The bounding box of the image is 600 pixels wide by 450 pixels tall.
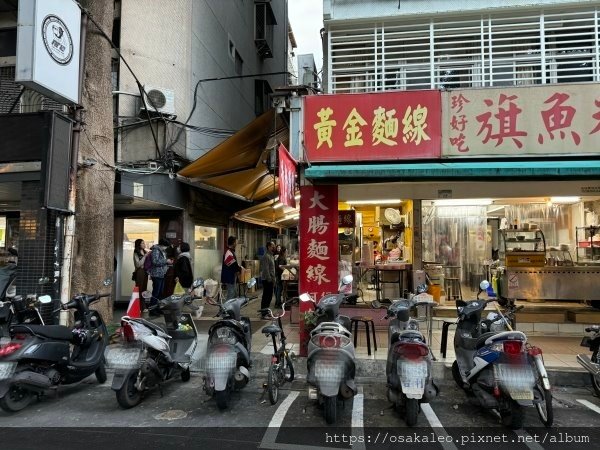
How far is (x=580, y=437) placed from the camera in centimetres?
430

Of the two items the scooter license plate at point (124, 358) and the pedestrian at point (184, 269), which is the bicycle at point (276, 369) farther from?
the pedestrian at point (184, 269)

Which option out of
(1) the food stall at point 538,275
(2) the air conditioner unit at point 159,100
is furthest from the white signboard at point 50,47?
(1) the food stall at point 538,275

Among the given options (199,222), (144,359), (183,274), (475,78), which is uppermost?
(475,78)

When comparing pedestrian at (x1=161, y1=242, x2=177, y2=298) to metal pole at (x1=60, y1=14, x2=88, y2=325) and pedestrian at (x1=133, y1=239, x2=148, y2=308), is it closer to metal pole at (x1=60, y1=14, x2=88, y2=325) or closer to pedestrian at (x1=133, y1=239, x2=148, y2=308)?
pedestrian at (x1=133, y1=239, x2=148, y2=308)

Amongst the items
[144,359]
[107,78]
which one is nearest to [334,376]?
[144,359]

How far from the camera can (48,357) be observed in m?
5.09

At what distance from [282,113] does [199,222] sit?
6.49m

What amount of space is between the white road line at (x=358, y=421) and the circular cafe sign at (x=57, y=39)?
22.9 ft

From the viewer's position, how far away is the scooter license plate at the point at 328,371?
4441 millimetres

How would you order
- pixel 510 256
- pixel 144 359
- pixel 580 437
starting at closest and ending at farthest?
pixel 580 437 < pixel 144 359 < pixel 510 256

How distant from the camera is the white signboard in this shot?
6.48m

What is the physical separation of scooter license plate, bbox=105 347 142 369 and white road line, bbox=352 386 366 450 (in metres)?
2.60

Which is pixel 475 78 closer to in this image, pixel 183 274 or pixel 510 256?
pixel 510 256

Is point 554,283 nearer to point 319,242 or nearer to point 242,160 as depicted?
point 319,242
